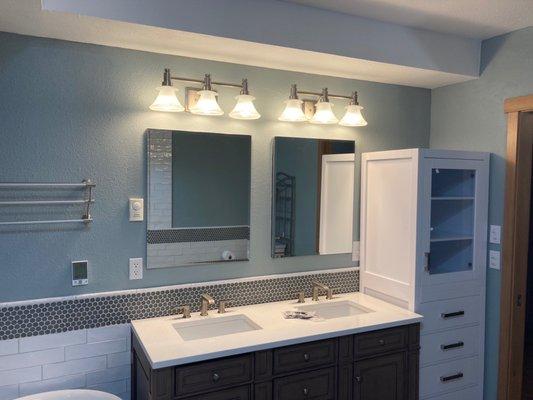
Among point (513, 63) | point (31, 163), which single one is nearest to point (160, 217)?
point (31, 163)

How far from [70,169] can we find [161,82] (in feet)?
2.17

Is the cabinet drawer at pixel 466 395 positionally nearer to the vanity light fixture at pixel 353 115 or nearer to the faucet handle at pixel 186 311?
the faucet handle at pixel 186 311

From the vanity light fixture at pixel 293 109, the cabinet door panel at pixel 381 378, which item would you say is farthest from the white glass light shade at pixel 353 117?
the cabinet door panel at pixel 381 378

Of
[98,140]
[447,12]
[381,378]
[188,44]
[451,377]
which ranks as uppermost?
[447,12]

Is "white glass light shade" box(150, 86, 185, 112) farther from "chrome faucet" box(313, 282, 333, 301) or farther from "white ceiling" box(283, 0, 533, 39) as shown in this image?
"chrome faucet" box(313, 282, 333, 301)

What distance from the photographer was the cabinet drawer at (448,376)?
106 inches

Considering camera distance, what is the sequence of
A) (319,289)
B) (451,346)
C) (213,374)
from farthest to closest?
(319,289)
(451,346)
(213,374)

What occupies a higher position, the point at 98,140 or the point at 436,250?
the point at 98,140

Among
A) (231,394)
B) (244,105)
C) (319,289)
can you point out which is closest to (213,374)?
(231,394)

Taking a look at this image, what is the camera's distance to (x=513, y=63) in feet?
9.03

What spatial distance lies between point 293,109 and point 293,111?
0.01m

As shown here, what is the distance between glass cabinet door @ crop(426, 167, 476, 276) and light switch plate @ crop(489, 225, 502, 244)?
0.41 ft

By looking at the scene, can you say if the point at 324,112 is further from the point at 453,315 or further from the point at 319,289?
the point at 453,315

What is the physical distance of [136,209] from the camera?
7.95ft
